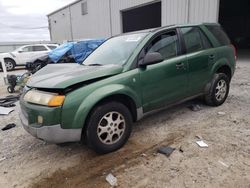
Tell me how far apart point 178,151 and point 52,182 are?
5.53ft

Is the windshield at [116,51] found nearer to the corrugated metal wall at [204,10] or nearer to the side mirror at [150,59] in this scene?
the side mirror at [150,59]

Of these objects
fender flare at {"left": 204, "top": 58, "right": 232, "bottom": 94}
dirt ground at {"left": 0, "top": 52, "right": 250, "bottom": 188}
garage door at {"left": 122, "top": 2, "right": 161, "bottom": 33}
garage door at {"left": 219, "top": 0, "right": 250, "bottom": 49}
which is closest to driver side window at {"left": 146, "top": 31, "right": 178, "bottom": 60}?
fender flare at {"left": 204, "top": 58, "right": 232, "bottom": 94}

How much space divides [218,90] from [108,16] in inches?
557

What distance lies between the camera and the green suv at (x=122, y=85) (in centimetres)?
274

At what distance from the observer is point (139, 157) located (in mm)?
2988

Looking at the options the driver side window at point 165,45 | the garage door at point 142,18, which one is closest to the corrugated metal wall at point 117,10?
the garage door at point 142,18

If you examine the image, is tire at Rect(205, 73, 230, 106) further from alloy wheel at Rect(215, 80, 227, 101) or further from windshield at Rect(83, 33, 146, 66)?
windshield at Rect(83, 33, 146, 66)

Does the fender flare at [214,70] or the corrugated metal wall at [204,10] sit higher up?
the corrugated metal wall at [204,10]

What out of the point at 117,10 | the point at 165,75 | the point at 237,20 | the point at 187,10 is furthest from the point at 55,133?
the point at 237,20

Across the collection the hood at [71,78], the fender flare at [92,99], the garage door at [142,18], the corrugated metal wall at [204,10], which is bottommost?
the fender flare at [92,99]

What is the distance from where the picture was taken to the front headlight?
8.75ft

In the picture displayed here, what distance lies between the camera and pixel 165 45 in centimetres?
378

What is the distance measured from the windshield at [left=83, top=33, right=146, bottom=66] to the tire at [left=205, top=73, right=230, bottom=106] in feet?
6.17

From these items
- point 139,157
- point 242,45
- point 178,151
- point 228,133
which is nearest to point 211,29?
point 228,133
